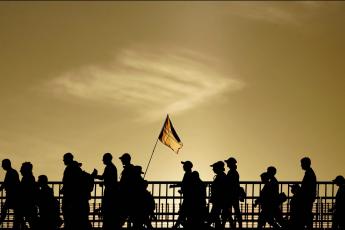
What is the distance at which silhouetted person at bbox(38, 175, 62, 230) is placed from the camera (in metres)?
29.5

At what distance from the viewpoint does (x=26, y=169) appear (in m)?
29.9

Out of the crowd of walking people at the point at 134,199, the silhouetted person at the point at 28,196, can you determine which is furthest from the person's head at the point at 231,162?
the silhouetted person at the point at 28,196

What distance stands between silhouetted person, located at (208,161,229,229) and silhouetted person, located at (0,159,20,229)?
5236 mm

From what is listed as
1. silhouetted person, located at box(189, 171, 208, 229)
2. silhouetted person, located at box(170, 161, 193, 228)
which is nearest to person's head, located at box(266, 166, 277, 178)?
silhouetted person, located at box(189, 171, 208, 229)

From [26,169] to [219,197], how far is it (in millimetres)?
5314

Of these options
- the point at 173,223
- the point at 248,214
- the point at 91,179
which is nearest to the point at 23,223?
the point at 91,179

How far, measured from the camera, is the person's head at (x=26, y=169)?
29.7 meters

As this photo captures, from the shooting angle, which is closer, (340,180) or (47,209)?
(47,209)

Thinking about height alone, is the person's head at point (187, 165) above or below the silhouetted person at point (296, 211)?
above

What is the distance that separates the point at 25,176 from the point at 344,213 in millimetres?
8558

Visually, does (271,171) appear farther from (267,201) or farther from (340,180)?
(340,180)

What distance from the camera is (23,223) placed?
30.4m

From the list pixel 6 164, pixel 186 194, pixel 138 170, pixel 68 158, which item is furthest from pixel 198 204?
pixel 6 164

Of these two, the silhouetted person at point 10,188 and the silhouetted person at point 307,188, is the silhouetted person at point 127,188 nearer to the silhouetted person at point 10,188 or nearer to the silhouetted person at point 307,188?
the silhouetted person at point 10,188
